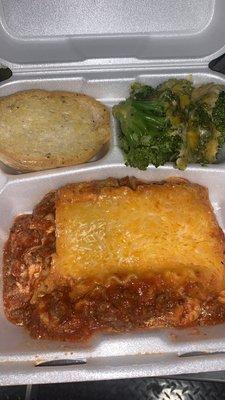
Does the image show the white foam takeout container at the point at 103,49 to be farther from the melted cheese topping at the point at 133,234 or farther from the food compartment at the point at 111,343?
the melted cheese topping at the point at 133,234

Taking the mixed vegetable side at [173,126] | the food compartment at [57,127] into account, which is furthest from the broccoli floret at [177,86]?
the food compartment at [57,127]

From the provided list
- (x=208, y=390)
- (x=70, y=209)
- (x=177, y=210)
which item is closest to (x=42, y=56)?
(x=70, y=209)

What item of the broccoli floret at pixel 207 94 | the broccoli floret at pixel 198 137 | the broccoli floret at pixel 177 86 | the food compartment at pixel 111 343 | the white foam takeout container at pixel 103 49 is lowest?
the food compartment at pixel 111 343

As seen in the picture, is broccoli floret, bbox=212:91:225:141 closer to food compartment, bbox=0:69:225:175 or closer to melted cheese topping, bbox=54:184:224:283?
food compartment, bbox=0:69:225:175

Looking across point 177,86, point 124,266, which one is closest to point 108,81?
point 177,86

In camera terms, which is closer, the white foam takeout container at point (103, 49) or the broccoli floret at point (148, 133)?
the broccoli floret at point (148, 133)

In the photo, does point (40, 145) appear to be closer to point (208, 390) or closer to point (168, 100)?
point (168, 100)
